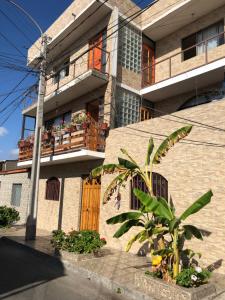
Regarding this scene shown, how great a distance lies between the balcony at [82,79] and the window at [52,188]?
14.3ft

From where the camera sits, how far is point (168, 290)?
6453 mm

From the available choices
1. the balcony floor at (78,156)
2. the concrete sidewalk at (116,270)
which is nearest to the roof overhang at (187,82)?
the balcony floor at (78,156)

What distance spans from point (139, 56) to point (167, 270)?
35.9 ft

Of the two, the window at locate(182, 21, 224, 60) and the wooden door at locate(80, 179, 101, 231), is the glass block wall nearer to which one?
the wooden door at locate(80, 179, 101, 231)

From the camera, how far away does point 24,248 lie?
11.7 meters

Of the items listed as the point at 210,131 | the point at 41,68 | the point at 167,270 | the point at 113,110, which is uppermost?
the point at 41,68

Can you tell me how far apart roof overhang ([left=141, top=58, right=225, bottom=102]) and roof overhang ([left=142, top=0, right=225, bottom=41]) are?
3347 mm

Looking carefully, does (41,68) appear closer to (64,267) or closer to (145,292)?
(64,267)

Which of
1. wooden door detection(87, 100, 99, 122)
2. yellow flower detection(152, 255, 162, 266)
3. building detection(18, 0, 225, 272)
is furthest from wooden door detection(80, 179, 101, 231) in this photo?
yellow flower detection(152, 255, 162, 266)

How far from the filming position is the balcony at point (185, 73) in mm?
11773

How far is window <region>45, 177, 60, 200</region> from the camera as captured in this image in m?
16.3

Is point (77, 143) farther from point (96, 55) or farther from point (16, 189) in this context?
point (16, 189)

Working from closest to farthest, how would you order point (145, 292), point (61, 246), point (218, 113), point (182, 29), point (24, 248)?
point (145, 292) < point (218, 113) < point (61, 246) < point (24, 248) < point (182, 29)

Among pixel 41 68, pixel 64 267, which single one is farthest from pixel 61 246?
pixel 41 68
